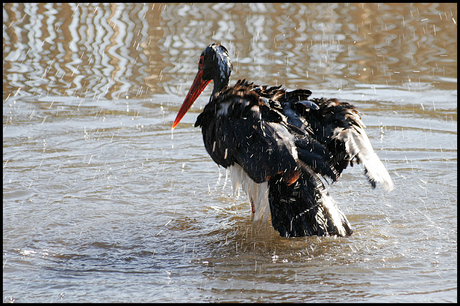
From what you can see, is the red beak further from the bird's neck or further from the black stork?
the black stork

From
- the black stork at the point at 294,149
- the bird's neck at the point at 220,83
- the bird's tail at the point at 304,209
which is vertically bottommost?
the bird's tail at the point at 304,209

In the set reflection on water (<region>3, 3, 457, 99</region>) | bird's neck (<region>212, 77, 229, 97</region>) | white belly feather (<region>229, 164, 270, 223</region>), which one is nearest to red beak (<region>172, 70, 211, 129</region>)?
bird's neck (<region>212, 77, 229, 97</region>)

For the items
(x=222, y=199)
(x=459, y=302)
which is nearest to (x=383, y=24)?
(x=222, y=199)

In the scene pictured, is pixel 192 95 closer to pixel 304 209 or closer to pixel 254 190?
pixel 254 190

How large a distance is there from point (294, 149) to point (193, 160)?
2231mm

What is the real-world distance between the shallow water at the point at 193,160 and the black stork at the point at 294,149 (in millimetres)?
236

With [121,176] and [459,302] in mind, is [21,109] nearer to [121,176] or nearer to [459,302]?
[121,176]

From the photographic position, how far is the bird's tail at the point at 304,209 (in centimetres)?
445

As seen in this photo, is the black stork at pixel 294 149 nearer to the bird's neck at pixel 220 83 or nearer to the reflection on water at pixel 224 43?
the bird's neck at pixel 220 83

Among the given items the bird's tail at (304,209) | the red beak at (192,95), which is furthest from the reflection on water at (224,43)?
the bird's tail at (304,209)

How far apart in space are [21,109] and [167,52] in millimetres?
3001

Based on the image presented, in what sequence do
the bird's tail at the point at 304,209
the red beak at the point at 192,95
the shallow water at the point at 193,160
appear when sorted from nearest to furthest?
1. the shallow water at the point at 193,160
2. the bird's tail at the point at 304,209
3. the red beak at the point at 192,95

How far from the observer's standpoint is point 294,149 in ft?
13.9

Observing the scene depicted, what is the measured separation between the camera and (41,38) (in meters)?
10.8
